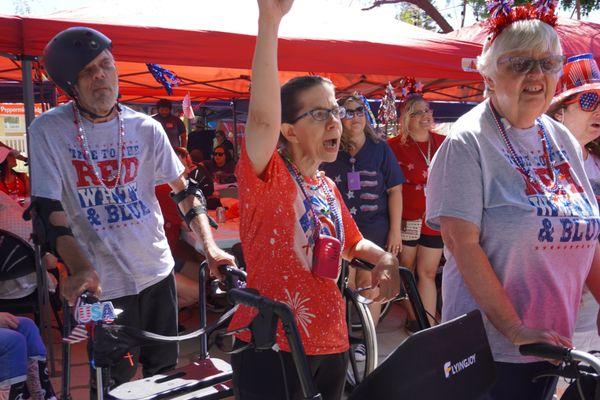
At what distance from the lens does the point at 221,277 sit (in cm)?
206

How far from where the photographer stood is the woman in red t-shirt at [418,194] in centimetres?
479

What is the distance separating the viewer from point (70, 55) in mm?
2264

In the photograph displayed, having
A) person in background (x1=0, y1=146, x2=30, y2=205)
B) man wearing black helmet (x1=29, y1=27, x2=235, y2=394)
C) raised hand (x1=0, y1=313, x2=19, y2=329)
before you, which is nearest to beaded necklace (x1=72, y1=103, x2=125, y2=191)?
man wearing black helmet (x1=29, y1=27, x2=235, y2=394)

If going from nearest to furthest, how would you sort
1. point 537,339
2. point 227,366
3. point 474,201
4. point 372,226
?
point 537,339, point 474,201, point 227,366, point 372,226

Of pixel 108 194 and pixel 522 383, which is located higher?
Answer: pixel 108 194

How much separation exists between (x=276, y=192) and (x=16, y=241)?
3.19 m

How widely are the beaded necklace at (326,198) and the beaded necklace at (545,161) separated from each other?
558 millimetres

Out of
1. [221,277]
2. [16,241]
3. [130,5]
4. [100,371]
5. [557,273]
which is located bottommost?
[16,241]

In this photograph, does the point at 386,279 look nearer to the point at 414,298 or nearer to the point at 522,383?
the point at 414,298

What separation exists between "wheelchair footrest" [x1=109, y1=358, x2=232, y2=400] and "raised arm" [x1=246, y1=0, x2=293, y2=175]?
45.5 inches

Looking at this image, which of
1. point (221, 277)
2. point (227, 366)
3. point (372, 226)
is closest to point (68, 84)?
point (221, 277)

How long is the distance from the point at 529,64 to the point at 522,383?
96cm

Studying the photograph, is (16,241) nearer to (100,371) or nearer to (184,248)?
(184,248)

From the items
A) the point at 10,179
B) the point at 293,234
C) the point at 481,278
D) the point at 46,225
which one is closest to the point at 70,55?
the point at 46,225
